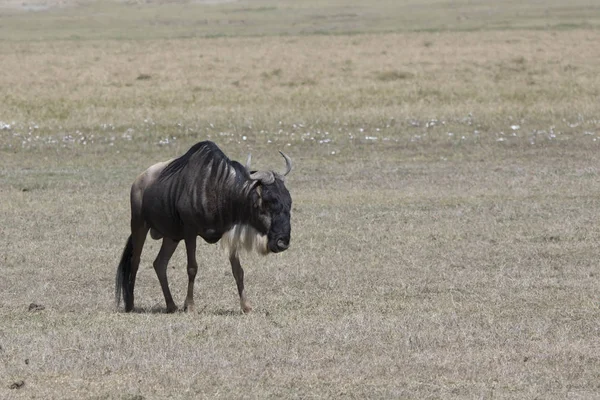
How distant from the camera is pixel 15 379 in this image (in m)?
7.14

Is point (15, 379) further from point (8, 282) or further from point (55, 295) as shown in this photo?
point (8, 282)

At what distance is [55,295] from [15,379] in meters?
3.45

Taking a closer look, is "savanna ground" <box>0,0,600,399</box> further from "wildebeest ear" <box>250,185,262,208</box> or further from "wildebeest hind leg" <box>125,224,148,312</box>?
"wildebeest ear" <box>250,185,262,208</box>

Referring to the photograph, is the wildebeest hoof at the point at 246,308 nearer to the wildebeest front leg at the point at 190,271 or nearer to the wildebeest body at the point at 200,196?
the wildebeest front leg at the point at 190,271

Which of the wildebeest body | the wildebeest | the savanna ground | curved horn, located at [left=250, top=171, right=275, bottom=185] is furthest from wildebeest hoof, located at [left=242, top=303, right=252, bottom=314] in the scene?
curved horn, located at [left=250, top=171, right=275, bottom=185]

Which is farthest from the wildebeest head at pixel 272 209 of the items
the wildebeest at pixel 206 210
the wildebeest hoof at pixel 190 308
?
the wildebeest hoof at pixel 190 308

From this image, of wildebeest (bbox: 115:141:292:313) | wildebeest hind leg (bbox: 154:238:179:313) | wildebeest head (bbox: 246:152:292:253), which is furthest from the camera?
wildebeest hind leg (bbox: 154:238:179:313)

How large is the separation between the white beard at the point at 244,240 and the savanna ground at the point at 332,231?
58 cm

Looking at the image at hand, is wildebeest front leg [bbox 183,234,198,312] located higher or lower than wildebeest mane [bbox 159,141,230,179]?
lower

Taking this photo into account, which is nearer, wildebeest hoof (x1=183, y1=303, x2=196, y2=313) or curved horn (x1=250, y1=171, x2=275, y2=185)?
curved horn (x1=250, y1=171, x2=275, y2=185)

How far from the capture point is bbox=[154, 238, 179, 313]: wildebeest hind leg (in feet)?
32.7

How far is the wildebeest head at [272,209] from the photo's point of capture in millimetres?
9133

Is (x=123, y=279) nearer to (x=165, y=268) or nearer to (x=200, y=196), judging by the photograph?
(x=165, y=268)

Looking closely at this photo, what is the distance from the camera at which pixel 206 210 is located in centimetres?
966
